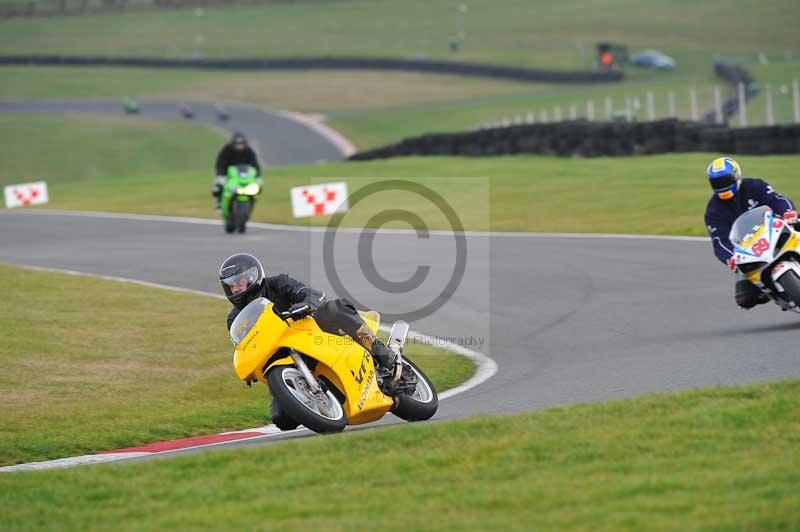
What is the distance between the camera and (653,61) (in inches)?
2672

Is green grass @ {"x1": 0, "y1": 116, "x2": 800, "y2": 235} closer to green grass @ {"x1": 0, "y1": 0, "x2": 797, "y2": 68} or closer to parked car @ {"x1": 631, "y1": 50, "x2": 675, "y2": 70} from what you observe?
parked car @ {"x1": 631, "y1": 50, "x2": 675, "y2": 70}

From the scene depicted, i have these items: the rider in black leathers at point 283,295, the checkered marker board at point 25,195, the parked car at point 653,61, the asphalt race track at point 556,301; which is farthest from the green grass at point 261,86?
the rider in black leathers at point 283,295

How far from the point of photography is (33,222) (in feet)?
98.2

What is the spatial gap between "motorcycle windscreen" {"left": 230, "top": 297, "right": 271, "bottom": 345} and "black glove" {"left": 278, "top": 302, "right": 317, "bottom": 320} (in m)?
0.15

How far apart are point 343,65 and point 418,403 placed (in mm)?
65155

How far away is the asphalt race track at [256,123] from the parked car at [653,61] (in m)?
18.7

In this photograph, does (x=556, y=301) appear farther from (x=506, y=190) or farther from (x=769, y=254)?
(x=506, y=190)

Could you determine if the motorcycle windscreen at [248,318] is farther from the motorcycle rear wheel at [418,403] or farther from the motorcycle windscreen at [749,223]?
the motorcycle windscreen at [749,223]

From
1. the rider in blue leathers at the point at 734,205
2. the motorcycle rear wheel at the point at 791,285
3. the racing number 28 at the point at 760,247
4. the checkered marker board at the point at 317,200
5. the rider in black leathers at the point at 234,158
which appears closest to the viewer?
the motorcycle rear wheel at the point at 791,285

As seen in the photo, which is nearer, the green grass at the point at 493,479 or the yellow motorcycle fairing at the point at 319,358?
the green grass at the point at 493,479

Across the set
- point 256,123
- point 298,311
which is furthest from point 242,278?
point 256,123

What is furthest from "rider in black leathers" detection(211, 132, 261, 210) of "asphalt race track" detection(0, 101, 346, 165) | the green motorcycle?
"asphalt race track" detection(0, 101, 346, 165)

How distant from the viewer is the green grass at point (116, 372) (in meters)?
10.2

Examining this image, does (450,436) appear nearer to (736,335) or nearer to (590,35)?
(736,335)
